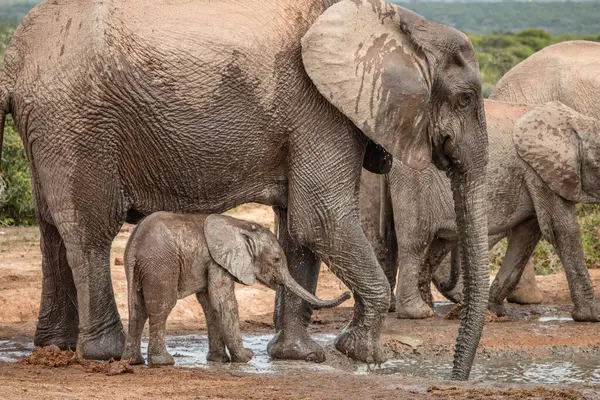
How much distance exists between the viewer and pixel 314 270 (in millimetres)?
8867

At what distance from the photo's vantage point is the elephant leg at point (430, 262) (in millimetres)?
11238

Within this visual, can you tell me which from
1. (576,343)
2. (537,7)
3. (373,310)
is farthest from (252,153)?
(537,7)

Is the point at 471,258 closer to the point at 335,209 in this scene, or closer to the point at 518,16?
the point at 335,209

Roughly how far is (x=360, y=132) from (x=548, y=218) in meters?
3.00

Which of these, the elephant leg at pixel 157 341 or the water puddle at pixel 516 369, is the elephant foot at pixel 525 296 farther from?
the elephant leg at pixel 157 341

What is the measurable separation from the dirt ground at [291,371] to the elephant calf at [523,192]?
1.10 feet

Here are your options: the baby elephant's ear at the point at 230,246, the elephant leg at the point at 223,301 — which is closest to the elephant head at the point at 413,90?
the baby elephant's ear at the point at 230,246

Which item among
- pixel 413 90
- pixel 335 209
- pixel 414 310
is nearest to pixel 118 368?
pixel 335 209

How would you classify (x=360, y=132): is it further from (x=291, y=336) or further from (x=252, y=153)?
(x=291, y=336)

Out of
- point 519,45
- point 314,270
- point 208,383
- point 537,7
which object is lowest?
point 208,383

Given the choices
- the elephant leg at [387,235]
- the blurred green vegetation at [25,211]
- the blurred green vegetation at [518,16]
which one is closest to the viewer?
the elephant leg at [387,235]

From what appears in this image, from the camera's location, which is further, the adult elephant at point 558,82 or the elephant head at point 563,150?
the adult elephant at point 558,82

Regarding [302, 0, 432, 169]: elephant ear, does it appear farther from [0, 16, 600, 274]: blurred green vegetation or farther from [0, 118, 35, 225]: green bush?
[0, 118, 35, 225]: green bush

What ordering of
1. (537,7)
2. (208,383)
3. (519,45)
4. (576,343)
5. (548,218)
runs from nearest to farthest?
(208,383) → (576,343) → (548,218) → (519,45) → (537,7)
